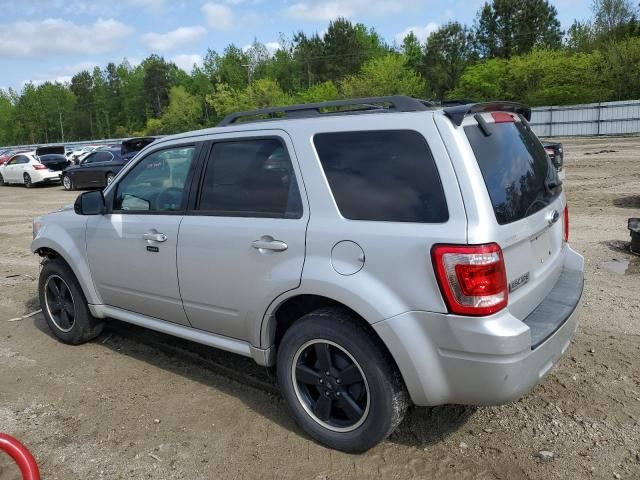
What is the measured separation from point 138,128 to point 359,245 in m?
112

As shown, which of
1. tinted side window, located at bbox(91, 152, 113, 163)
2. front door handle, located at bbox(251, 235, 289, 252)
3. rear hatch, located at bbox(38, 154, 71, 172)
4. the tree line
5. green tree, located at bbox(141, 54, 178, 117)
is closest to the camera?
front door handle, located at bbox(251, 235, 289, 252)

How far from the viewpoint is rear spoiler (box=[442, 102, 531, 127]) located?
279 cm

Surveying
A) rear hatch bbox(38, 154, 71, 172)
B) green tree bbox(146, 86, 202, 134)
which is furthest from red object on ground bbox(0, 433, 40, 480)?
green tree bbox(146, 86, 202, 134)

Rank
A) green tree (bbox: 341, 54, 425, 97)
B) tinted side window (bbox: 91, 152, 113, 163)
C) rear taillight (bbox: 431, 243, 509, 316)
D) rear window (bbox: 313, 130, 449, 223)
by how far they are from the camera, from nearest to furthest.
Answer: rear taillight (bbox: 431, 243, 509, 316)
rear window (bbox: 313, 130, 449, 223)
tinted side window (bbox: 91, 152, 113, 163)
green tree (bbox: 341, 54, 425, 97)

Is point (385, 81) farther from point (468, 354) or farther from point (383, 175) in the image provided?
point (468, 354)

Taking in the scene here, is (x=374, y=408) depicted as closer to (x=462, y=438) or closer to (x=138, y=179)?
(x=462, y=438)

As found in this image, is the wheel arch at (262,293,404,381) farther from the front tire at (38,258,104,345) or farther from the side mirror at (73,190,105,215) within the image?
the front tire at (38,258,104,345)

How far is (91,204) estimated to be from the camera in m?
4.41

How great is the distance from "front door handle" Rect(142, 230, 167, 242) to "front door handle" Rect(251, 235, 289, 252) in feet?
2.90

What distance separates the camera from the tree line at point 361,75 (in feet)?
144

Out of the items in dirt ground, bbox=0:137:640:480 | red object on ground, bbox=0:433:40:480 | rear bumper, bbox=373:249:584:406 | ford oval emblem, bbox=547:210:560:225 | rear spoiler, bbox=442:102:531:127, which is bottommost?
dirt ground, bbox=0:137:640:480

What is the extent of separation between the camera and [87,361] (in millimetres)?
4703

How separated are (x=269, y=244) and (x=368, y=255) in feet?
2.19

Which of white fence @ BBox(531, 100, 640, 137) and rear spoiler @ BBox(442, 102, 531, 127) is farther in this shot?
white fence @ BBox(531, 100, 640, 137)
